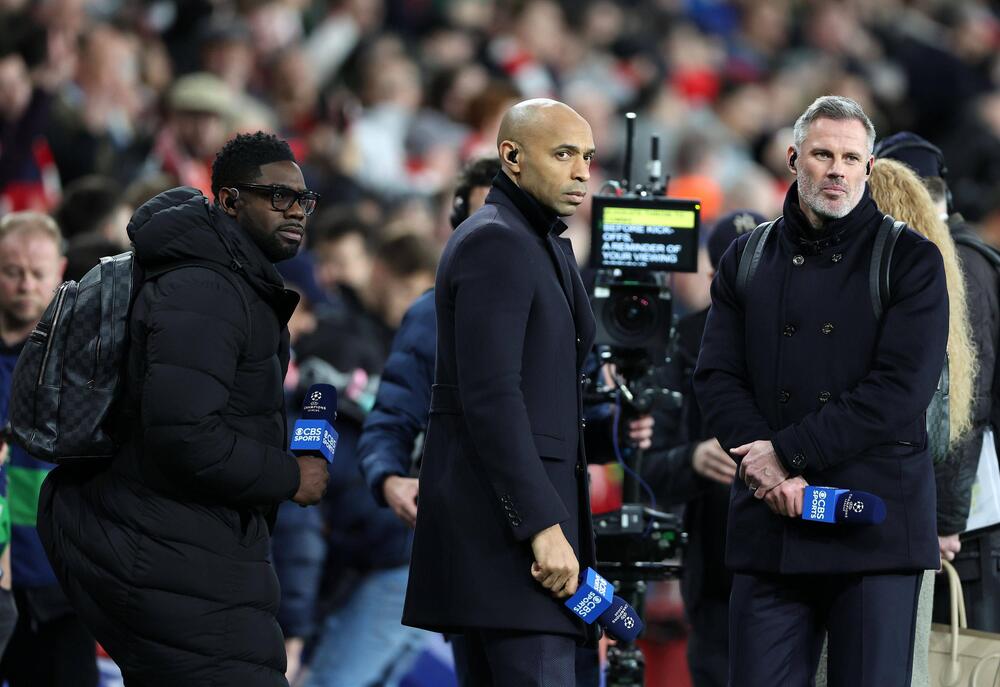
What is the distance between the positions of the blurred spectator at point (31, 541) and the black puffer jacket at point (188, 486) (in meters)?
1.36

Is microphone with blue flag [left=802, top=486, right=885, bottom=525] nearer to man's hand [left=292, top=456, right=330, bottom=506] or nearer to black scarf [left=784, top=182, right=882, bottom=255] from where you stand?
black scarf [left=784, top=182, right=882, bottom=255]

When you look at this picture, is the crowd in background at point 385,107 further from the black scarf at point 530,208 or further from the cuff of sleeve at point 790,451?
the cuff of sleeve at point 790,451

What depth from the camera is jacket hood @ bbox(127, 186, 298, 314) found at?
12.7ft

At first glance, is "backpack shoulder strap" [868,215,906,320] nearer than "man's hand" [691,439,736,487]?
Yes

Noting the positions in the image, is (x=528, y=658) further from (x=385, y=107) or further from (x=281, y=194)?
(x=385, y=107)

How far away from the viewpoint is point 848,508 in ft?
13.2

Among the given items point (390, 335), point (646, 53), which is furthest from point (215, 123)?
point (646, 53)

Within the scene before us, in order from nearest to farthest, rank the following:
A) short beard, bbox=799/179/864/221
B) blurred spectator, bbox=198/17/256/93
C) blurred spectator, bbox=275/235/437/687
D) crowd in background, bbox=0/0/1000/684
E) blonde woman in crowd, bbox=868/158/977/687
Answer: short beard, bbox=799/179/864/221, blonde woman in crowd, bbox=868/158/977/687, blurred spectator, bbox=275/235/437/687, crowd in background, bbox=0/0/1000/684, blurred spectator, bbox=198/17/256/93

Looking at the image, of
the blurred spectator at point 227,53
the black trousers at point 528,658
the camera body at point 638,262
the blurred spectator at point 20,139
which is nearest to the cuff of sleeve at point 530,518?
the black trousers at point 528,658

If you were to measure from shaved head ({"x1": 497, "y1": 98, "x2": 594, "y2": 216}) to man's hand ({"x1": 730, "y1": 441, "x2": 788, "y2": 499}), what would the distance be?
798 millimetres

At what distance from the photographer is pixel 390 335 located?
7.23 metres

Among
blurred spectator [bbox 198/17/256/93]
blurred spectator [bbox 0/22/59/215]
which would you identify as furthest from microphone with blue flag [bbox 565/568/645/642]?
blurred spectator [bbox 198/17/256/93]

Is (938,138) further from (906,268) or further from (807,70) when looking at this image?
(906,268)

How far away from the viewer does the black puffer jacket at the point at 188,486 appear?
3.78 m
